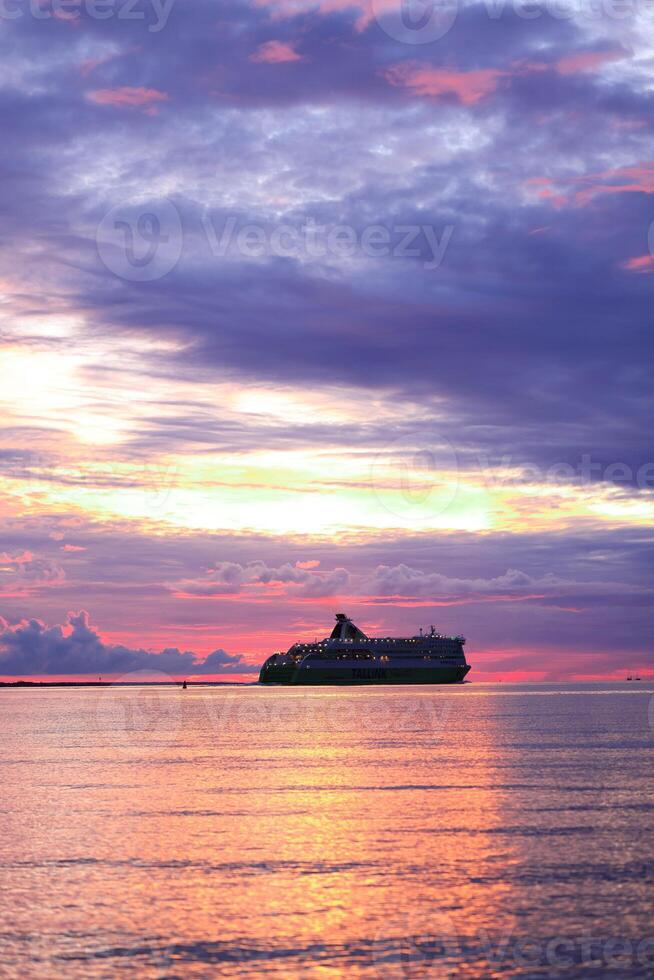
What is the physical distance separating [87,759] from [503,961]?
81441mm

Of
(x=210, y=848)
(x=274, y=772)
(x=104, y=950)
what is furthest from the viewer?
(x=274, y=772)

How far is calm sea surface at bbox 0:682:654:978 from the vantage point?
34.5 meters

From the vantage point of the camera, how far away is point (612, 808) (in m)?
64.9

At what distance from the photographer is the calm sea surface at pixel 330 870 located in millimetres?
34531

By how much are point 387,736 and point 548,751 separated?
117 feet

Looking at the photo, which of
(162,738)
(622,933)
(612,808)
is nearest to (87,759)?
(162,738)

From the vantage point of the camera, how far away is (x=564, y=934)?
120 ft

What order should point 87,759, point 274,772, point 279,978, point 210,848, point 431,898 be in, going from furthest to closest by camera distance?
point 87,759 → point 274,772 → point 210,848 → point 431,898 → point 279,978

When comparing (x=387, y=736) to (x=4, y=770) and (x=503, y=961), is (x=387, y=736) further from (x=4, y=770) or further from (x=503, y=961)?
(x=503, y=961)

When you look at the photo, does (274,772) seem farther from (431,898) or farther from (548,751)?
(431,898)

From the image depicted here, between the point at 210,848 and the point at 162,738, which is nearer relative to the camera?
the point at 210,848

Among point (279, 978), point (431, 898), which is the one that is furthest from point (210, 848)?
point (279, 978)

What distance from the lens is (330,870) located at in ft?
153

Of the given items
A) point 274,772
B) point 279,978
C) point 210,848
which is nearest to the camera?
point 279,978
